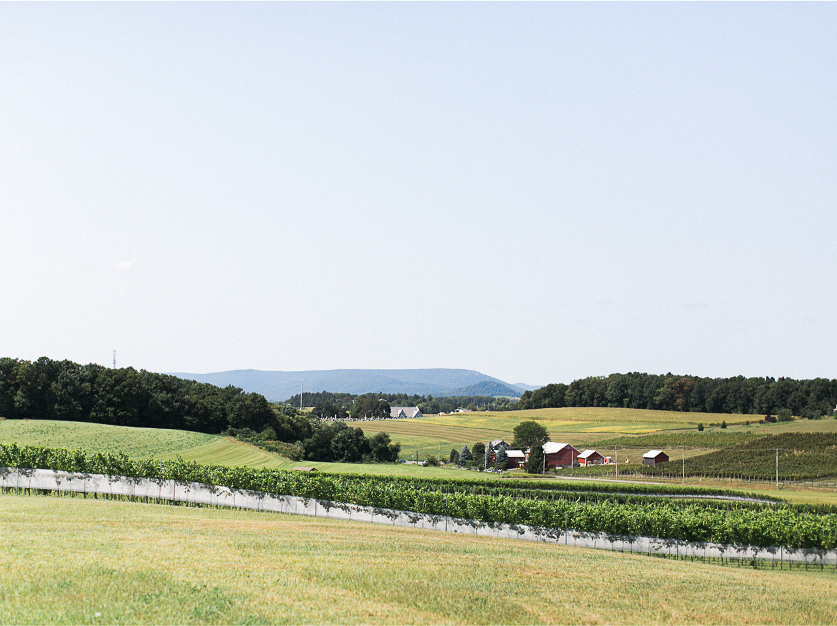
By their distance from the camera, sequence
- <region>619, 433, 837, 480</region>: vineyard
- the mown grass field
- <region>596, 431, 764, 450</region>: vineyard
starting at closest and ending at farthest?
the mown grass field → <region>619, 433, 837, 480</region>: vineyard → <region>596, 431, 764, 450</region>: vineyard

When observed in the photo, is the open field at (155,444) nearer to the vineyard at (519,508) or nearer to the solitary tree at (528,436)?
the vineyard at (519,508)

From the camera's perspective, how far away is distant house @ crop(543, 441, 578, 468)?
115500 millimetres

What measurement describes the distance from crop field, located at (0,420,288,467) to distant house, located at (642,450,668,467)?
176 feet

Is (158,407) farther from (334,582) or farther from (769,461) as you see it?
(334,582)

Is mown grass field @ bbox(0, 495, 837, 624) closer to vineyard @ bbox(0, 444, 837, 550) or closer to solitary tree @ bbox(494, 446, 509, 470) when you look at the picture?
vineyard @ bbox(0, 444, 837, 550)

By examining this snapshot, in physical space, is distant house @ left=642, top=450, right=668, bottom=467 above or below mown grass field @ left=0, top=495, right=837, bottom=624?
below

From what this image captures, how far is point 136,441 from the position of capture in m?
91.1

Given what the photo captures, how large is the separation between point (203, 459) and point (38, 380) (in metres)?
33.0

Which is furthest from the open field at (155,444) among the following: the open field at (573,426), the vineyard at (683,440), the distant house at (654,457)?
the open field at (573,426)

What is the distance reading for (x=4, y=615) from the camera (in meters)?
14.5

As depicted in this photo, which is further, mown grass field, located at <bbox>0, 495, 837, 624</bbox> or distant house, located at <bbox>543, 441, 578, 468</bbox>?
distant house, located at <bbox>543, 441, 578, 468</bbox>

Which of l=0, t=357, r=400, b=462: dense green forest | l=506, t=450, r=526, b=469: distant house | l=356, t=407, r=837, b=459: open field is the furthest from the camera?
l=356, t=407, r=837, b=459: open field

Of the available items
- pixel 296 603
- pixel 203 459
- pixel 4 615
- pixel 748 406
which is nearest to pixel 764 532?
pixel 296 603

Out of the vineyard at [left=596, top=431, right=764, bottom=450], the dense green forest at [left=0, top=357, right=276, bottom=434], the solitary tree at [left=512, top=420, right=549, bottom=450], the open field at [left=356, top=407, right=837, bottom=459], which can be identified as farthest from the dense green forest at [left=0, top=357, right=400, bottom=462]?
the vineyard at [left=596, top=431, right=764, bottom=450]
